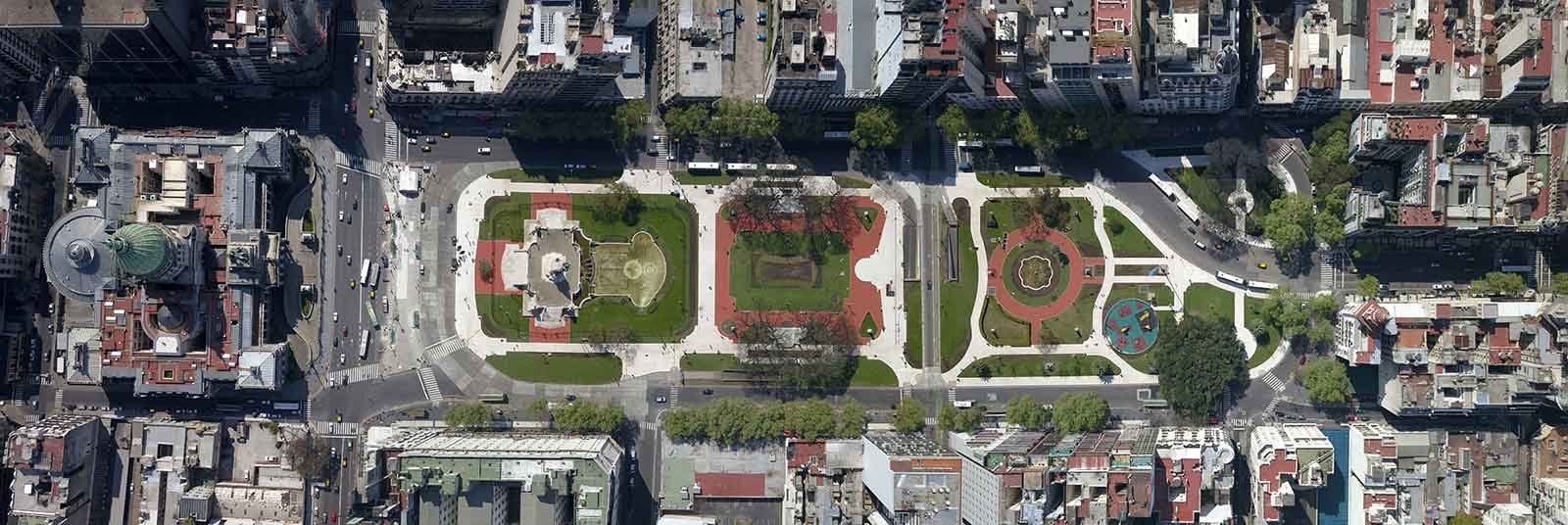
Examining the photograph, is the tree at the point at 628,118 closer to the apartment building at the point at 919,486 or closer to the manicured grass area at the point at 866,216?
the manicured grass area at the point at 866,216

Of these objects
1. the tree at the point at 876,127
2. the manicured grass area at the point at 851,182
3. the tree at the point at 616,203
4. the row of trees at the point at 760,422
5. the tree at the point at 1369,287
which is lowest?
the row of trees at the point at 760,422

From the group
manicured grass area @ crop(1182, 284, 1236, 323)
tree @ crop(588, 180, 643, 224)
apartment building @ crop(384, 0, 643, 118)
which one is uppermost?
apartment building @ crop(384, 0, 643, 118)

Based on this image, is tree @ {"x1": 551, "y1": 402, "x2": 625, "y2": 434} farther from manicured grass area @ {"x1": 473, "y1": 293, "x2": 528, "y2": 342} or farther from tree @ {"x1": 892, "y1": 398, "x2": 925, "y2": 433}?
tree @ {"x1": 892, "y1": 398, "x2": 925, "y2": 433}

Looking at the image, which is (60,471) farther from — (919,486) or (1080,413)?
(1080,413)

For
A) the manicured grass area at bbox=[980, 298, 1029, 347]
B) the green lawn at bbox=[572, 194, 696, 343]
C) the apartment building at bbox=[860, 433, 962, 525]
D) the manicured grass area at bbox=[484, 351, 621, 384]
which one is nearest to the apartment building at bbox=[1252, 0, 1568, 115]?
the manicured grass area at bbox=[980, 298, 1029, 347]

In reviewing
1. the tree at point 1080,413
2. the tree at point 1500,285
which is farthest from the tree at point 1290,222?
the tree at point 1080,413
